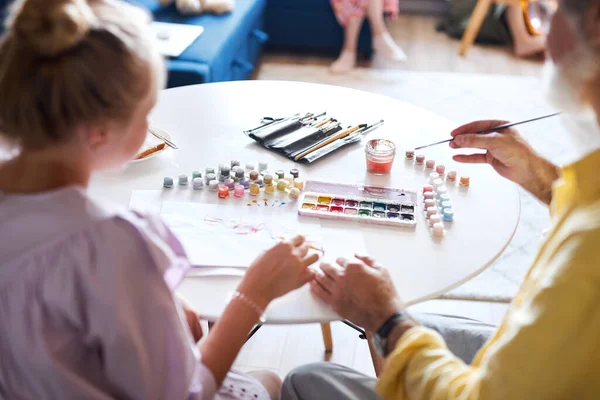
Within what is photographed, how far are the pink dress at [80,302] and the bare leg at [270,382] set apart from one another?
0.43 metres

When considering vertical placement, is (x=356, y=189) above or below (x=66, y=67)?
below

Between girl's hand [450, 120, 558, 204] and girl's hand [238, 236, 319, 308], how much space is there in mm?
470

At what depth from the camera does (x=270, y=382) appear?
4.12 feet

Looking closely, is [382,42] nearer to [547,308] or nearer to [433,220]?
[433,220]

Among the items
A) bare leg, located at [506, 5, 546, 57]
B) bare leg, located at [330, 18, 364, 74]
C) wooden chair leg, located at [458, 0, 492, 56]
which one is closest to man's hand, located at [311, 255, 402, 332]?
bare leg, located at [330, 18, 364, 74]

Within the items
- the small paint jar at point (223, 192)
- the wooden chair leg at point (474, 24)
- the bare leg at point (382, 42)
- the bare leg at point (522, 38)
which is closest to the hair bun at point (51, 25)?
the small paint jar at point (223, 192)

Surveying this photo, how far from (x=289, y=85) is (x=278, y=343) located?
745mm

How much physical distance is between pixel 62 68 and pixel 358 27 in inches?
121

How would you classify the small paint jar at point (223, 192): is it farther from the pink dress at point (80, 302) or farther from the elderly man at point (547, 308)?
the pink dress at point (80, 302)

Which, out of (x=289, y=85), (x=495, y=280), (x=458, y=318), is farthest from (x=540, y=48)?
(x=458, y=318)

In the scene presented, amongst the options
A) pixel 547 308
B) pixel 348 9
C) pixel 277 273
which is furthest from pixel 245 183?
pixel 348 9

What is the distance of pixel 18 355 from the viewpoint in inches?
31.3

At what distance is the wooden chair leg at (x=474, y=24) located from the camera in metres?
3.73

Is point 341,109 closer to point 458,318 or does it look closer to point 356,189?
point 356,189
